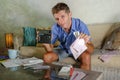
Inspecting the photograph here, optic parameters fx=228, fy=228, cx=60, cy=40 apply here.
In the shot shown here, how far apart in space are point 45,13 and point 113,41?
1.10 meters

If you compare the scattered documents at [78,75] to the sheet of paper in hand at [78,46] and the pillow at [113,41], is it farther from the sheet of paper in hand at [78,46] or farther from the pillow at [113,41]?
the pillow at [113,41]

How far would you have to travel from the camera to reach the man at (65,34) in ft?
6.79

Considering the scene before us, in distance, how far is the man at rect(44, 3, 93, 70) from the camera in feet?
6.79

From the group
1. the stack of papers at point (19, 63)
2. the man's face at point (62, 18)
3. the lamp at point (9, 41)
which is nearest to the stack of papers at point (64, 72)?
the stack of papers at point (19, 63)

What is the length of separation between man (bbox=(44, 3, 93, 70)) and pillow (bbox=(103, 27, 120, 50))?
25cm

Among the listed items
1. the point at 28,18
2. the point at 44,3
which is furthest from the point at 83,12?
the point at 28,18

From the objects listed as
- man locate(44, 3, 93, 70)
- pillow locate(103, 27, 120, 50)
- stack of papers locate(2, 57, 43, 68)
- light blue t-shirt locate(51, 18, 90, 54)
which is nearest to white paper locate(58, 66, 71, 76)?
stack of papers locate(2, 57, 43, 68)

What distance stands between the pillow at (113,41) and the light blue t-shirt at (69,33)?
0.26 meters

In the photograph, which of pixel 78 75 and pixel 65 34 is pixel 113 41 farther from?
pixel 78 75

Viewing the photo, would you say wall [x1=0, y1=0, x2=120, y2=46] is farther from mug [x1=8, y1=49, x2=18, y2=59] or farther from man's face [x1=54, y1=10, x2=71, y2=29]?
mug [x1=8, y1=49, x2=18, y2=59]

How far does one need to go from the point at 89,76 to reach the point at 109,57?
77cm

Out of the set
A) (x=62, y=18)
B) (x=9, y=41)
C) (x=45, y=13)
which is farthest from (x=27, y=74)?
(x=45, y=13)

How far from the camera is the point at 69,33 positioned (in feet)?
7.51

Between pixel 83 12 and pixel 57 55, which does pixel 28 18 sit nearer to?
pixel 83 12
